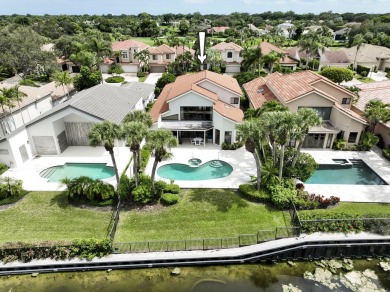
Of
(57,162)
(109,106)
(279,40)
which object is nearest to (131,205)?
(57,162)

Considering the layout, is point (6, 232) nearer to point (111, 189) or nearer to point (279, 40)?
point (111, 189)

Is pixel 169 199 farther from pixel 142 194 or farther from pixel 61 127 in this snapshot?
pixel 61 127

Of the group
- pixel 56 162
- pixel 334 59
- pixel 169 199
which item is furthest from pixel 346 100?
pixel 334 59

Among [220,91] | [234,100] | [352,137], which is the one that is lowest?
[352,137]

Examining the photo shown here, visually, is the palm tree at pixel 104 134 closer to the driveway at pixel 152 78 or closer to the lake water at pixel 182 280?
the lake water at pixel 182 280

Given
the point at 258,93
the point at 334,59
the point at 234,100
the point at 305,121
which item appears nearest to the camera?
the point at 305,121

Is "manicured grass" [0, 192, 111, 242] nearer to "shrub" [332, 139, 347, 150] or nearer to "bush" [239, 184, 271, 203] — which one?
"bush" [239, 184, 271, 203]

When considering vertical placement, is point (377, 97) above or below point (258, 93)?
above

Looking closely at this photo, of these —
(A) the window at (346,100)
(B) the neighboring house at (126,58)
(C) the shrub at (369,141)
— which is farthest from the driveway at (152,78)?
(C) the shrub at (369,141)
